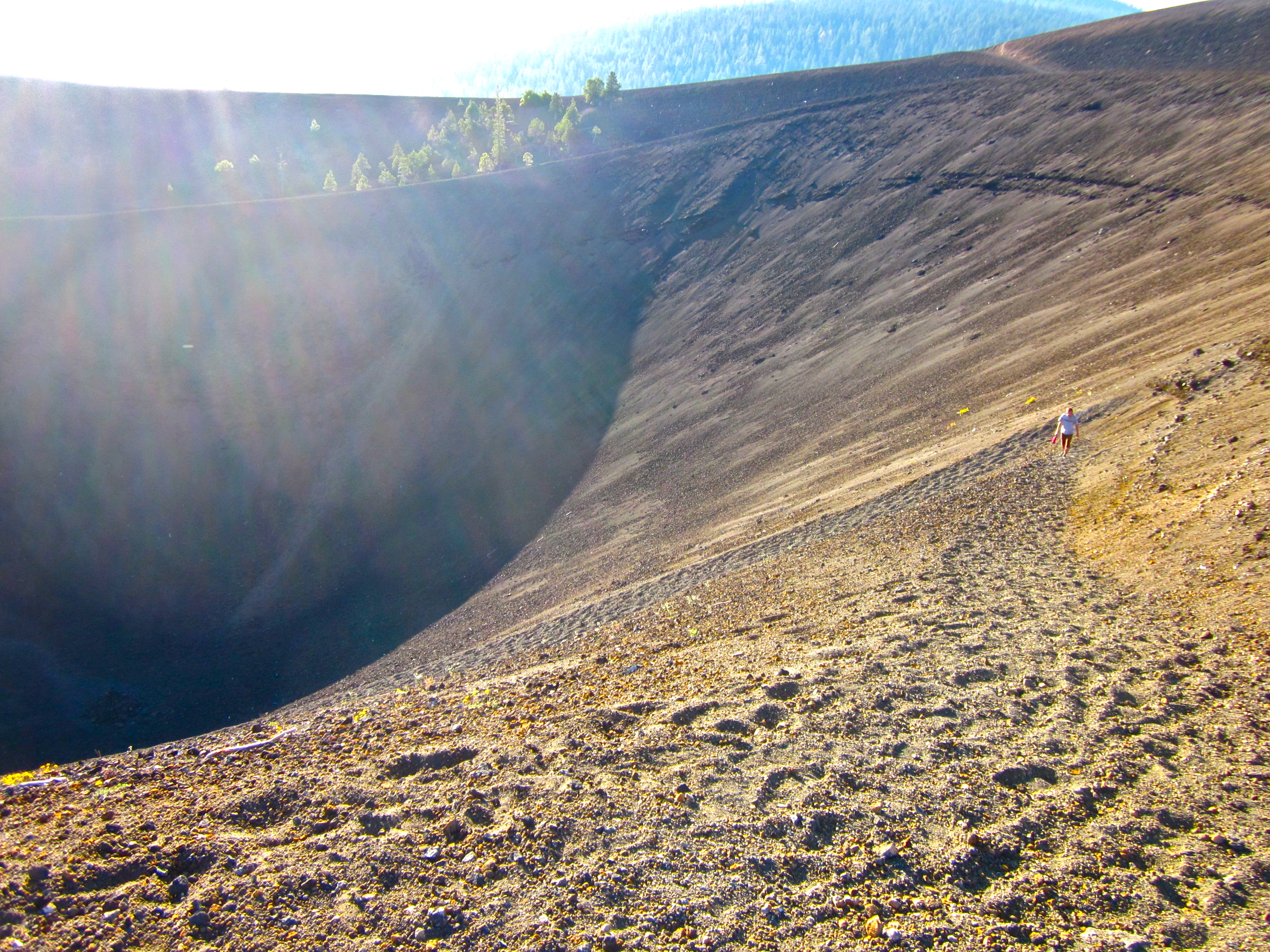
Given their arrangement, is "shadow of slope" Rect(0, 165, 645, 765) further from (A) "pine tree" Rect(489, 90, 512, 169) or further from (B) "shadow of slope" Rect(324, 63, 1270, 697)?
(A) "pine tree" Rect(489, 90, 512, 169)

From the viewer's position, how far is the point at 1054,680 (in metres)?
7.49

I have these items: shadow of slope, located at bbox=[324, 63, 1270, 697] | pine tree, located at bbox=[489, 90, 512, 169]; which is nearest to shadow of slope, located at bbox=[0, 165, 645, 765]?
shadow of slope, located at bbox=[324, 63, 1270, 697]

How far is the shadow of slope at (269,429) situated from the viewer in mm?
20453

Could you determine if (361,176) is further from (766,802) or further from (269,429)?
(766,802)

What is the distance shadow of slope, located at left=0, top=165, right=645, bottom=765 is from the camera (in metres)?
20.5

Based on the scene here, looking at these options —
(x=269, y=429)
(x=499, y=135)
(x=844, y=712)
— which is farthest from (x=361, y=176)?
(x=844, y=712)

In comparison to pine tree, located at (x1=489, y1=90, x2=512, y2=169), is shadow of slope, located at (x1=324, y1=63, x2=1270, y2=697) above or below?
below

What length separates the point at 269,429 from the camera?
3133 centimetres

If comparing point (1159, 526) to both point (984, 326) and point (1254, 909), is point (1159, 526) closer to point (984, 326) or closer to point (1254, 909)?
point (1254, 909)

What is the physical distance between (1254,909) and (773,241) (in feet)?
117

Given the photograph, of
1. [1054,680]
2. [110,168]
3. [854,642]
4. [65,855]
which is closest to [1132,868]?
[1054,680]

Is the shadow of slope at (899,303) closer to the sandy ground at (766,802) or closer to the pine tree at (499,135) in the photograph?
the sandy ground at (766,802)

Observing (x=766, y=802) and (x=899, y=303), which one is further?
(x=899, y=303)

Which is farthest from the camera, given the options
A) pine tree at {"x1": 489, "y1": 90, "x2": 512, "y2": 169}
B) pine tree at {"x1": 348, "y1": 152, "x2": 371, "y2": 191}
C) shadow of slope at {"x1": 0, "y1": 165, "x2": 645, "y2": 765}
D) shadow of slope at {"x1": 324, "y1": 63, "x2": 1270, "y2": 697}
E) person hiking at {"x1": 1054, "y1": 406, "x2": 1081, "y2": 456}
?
pine tree at {"x1": 489, "y1": 90, "x2": 512, "y2": 169}
